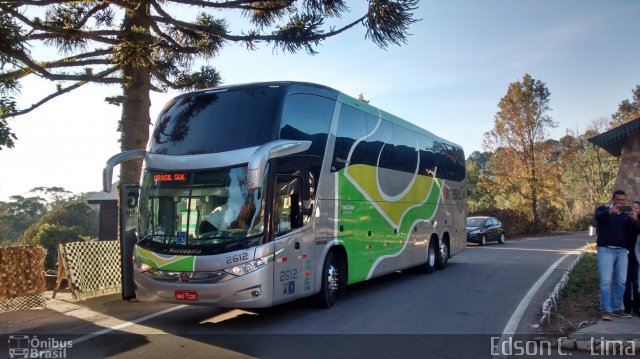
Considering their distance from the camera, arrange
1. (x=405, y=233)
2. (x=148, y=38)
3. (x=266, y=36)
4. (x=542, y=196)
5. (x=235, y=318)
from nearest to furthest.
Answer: (x=235, y=318) < (x=148, y=38) < (x=405, y=233) < (x=266, y=36) < (x=542, y=196)

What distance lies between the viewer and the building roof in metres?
17.5

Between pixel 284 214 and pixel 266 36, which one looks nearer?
pixel 284 214

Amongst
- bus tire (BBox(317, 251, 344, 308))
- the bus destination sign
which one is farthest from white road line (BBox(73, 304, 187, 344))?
bus tire (BBox(317, 251, 344, 308))

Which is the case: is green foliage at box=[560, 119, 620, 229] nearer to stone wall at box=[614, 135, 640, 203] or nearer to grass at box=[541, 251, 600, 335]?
stone wall at box=[614, 135, 640, 203]

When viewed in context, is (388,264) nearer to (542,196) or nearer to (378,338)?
(378,338)

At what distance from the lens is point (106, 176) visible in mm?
8211

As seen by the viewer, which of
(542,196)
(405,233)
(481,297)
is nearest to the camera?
(481,297)

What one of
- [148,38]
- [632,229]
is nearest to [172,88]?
[148,38]

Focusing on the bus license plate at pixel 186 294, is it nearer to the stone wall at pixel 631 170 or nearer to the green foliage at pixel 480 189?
the stone wall at pixel 631 170

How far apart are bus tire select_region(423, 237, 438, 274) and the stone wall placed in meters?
8.23

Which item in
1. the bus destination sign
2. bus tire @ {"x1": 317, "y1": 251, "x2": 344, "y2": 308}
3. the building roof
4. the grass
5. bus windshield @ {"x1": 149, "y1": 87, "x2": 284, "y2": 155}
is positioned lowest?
the grass

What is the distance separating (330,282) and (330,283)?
0.02 metres

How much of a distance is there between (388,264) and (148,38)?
7.50m

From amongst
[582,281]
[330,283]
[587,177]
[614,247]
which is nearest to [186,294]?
[330,283]
